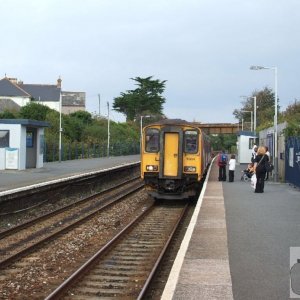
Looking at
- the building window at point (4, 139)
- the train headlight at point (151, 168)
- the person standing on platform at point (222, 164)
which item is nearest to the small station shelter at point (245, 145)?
the person standing on platform at point (222, 164)

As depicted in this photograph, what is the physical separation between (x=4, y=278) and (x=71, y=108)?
101 meters

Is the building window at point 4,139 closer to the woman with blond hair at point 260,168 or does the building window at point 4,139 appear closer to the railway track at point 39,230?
the railway track at point 39,230

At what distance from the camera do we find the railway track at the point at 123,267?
7680mm

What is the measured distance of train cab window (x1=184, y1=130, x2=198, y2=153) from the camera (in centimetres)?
1925

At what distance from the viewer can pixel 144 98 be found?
306 feet

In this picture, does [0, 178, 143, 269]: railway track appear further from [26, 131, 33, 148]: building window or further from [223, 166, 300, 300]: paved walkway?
[26, 131, 33, 148]: building window

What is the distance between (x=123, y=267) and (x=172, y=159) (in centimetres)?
991

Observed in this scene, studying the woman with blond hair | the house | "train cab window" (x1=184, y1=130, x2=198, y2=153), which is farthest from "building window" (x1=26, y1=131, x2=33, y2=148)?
the house

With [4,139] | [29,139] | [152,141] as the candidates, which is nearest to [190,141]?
[152,141]

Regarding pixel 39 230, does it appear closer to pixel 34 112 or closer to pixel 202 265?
pixel 202 265

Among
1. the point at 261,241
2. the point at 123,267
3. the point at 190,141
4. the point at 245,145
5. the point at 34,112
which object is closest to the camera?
the point at 123,267

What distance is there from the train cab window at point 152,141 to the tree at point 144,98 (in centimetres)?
7360

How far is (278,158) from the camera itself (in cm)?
2689

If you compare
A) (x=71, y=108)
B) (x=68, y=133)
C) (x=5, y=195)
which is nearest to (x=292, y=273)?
(x=5, y=195)
